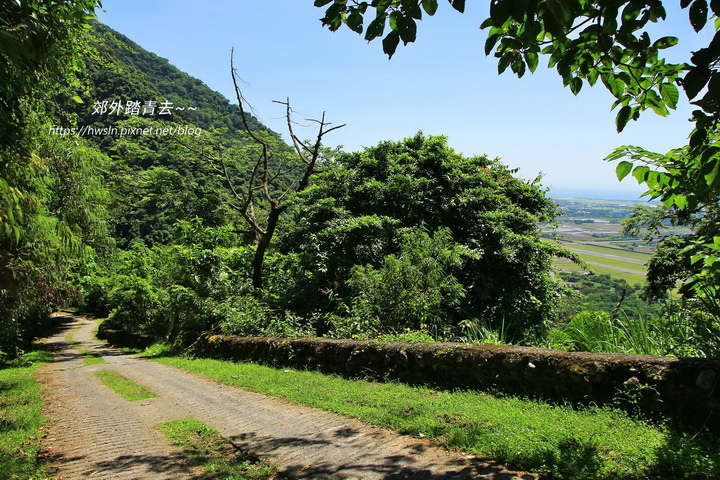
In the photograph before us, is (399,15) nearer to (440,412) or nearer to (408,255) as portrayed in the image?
(440,412)

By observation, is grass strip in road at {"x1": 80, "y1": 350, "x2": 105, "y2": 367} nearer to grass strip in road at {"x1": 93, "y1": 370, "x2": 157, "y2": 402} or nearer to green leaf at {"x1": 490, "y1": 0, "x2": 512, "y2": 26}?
grass strip in road at {"x1": 93, "y1": 370, "x2": 157, "y2": 402}

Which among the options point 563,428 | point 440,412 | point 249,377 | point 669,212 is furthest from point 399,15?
point 669,212

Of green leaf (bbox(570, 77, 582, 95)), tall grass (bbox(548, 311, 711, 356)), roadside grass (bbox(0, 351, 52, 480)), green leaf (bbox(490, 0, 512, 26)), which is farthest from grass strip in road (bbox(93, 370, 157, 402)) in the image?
green leaf (bbox(490, 0, 512, 26))

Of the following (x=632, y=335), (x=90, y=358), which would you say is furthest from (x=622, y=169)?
(x=90, y=358)

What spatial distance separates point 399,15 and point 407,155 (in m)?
12.3

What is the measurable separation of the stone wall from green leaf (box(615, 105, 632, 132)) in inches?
91.2

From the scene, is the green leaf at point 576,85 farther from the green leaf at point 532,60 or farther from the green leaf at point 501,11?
the green leaf at point 501,11

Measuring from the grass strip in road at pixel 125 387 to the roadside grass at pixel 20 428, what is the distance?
4.05 ft

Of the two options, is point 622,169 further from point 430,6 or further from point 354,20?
point 354,20

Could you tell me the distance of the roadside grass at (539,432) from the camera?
3137mm

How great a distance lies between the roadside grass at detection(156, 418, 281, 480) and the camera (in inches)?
150

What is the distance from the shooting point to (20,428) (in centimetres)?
535

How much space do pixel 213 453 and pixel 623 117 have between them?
15.0ft

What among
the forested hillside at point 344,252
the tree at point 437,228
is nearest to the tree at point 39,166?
the forested hillside at point 344,252
